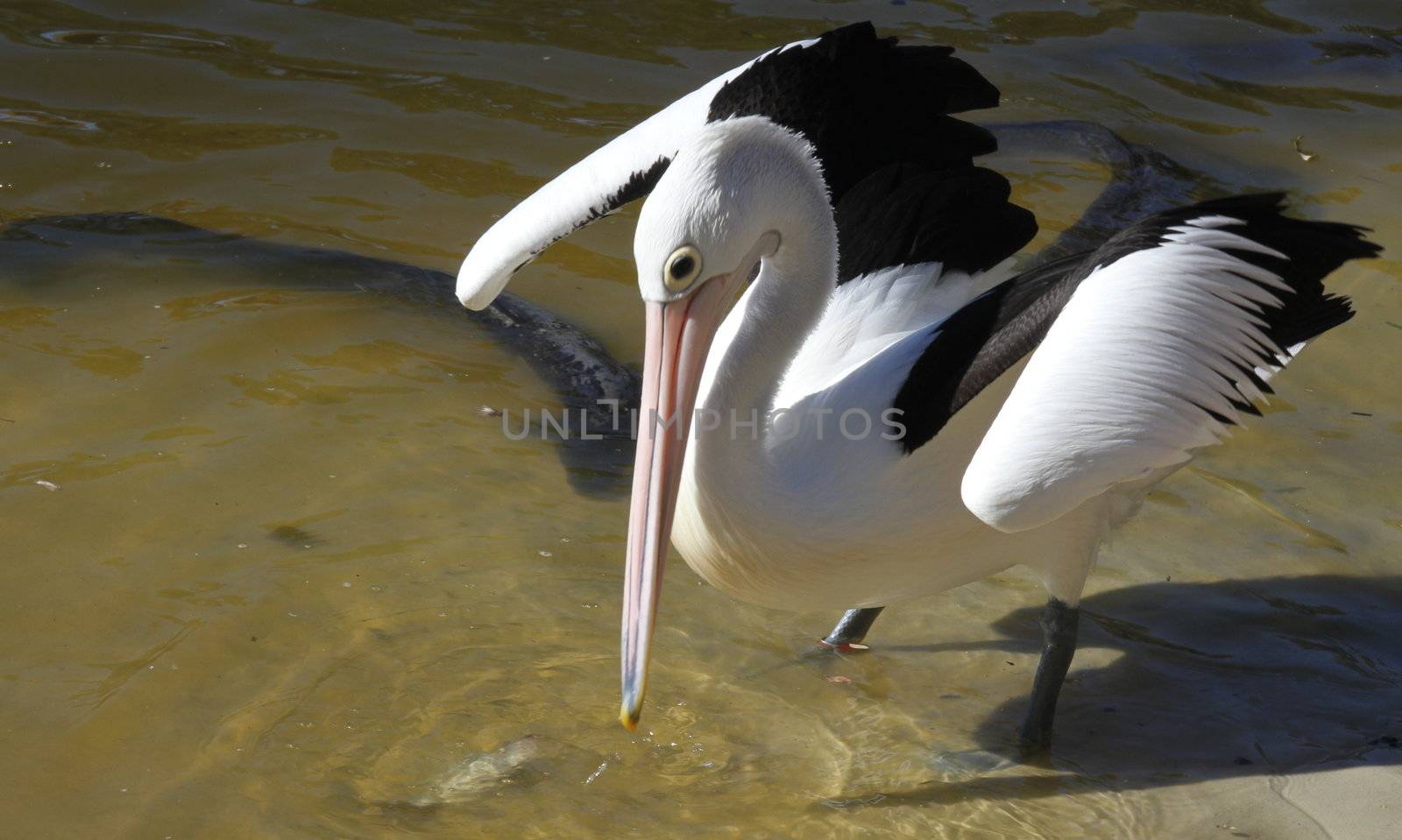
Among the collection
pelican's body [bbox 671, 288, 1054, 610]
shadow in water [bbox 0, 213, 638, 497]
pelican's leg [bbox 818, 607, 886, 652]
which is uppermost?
pelican's body [bbox 671, 288, 1054, 610]

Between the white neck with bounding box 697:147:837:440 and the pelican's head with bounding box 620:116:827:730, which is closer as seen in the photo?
the pelican's head with bounding box 620:116:827:730

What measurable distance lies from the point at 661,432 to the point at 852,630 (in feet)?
3.45

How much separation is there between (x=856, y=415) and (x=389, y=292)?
239 cm

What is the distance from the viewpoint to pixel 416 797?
2912 mm

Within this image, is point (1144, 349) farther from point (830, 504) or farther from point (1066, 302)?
point (830, 504)

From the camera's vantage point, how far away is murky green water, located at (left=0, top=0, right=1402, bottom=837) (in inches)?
118

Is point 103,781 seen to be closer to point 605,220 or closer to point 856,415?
point 856,415

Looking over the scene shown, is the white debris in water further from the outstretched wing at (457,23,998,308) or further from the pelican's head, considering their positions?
the outstretched wing at (457,23,998,308)

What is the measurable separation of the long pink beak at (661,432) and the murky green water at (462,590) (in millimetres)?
525

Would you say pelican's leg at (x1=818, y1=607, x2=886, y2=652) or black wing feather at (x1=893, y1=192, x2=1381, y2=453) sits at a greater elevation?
black wing feather at (x1=893, y1=192, x2=1381, y2=453)

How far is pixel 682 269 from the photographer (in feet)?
8.89

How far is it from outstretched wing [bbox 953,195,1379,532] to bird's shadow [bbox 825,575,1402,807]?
0.79 m

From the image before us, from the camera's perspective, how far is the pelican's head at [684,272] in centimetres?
266

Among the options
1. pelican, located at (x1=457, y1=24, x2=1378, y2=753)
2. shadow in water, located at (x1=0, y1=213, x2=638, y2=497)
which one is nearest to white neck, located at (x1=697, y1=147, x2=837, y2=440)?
pelican, located at (x1=457, y1=24, x2=1378, y2=753)
